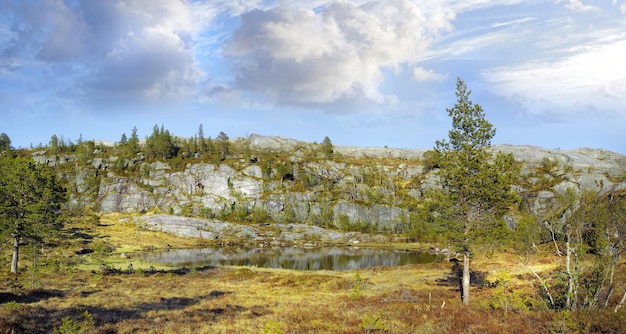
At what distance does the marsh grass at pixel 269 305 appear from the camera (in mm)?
22812

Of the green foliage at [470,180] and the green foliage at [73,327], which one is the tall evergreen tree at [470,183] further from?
the green foliage at [73,327]

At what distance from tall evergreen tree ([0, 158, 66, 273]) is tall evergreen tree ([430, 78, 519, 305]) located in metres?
53.0

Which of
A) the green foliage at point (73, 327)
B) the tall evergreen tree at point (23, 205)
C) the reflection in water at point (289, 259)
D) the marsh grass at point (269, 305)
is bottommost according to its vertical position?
the reflection in water at point (289, 259)

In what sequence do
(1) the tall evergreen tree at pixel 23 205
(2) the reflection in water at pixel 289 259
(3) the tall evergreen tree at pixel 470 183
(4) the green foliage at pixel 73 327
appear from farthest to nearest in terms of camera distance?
1. (2) the reflection in water at pixel 289 259
2. (1) the tall evergreen tree at pixel 23 205
3. (3) the tall evergreen tree at pixel 470 183
4. (4) the green foliage at pixel 73 327

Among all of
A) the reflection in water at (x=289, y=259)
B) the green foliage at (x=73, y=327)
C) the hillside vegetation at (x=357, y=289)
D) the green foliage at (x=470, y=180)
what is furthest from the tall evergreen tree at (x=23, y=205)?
the green foliage at (x=470, y=180)

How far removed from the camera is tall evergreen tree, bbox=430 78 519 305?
103 ft

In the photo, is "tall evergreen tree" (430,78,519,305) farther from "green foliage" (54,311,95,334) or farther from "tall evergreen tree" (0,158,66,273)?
"tall evergreen tree" (0,158,66,273)

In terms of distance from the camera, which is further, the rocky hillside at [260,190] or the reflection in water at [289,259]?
the rocky hillside at [260,190]

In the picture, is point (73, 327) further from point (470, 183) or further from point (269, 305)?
point (470, 183)

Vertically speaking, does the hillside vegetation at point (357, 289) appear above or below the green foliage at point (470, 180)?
below

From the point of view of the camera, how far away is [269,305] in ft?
114

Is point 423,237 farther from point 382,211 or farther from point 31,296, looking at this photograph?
point 31,296

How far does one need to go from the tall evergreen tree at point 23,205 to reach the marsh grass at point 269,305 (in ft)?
18.7

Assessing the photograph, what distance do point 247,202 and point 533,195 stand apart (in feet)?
433
